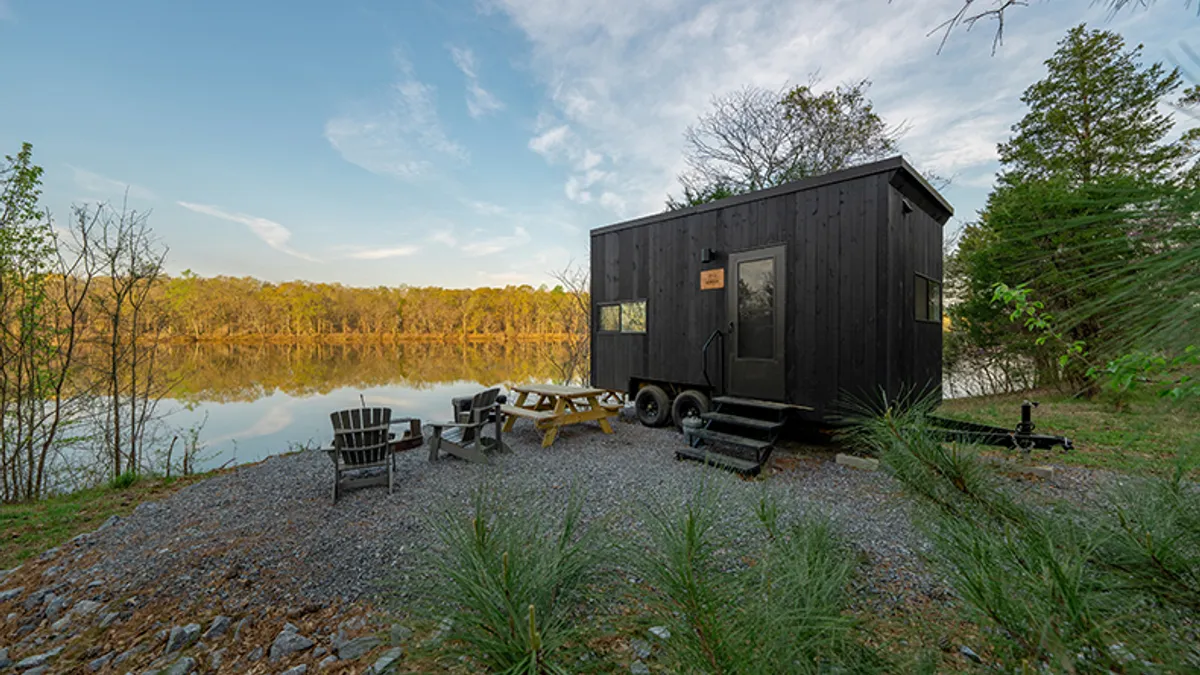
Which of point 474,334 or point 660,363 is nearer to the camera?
point 660,363

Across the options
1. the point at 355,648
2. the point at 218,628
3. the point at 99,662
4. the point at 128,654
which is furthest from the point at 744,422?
the point at 99,662

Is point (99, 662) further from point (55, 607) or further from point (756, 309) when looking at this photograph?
point (756, 309)

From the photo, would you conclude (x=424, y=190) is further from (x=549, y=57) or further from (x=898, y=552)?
(x=898, y=552)

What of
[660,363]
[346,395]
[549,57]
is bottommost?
[346,395]

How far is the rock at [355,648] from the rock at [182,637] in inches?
33.0

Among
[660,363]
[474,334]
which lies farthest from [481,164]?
[474,334]

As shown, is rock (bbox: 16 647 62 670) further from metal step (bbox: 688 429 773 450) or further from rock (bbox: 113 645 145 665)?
metal step (bbox: 688 429 773 450)

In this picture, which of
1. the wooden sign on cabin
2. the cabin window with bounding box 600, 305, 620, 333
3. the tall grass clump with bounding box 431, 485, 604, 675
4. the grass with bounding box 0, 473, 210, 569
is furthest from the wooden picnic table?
the tall grass clump with bounding box 431, 485, 604, 675

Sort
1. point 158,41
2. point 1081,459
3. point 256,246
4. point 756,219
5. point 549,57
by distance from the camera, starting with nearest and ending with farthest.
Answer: point 1081,459 < point 756,219 < point 158,41 < point 549,57 < point 256,246

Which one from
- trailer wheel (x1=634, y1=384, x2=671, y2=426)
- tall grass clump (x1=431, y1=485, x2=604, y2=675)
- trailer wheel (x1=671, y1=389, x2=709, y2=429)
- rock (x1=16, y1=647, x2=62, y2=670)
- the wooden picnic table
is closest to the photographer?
tall grass clump (x1=431, y1=485, x2=604, y2=675)

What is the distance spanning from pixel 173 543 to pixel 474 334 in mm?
34271

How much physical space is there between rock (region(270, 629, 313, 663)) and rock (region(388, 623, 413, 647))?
1894mm

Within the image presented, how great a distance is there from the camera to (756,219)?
5215 millimetres

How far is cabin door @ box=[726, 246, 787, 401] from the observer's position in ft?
16.4
